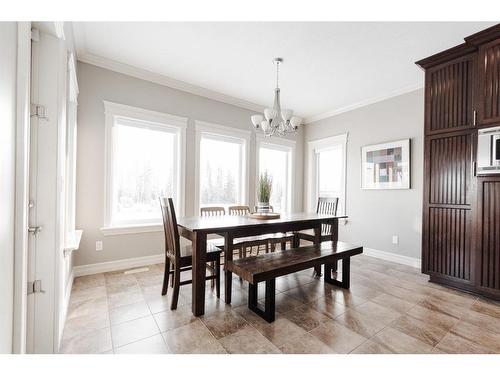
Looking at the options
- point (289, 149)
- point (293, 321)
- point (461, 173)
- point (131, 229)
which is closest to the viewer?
point (293, 321)

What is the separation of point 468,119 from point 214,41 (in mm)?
2826

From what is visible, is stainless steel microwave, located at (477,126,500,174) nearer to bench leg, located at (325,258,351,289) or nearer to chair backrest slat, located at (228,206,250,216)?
bench leg, located at (325,258,351,289)

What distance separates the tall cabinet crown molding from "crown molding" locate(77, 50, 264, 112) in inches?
104

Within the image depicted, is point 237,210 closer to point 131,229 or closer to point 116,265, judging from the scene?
point 131,229

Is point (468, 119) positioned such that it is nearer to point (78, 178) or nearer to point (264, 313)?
point (264, 313)

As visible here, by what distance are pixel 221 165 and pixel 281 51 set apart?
79.8 inches

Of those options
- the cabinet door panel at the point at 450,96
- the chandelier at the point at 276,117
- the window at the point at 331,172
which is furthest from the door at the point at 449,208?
the window at the point at 331,172

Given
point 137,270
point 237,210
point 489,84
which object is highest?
point 489,84

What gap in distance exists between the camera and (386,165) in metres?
3.77

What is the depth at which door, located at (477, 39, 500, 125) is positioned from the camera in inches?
88.4

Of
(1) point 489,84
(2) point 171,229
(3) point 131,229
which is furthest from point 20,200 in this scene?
(1) point 489,84

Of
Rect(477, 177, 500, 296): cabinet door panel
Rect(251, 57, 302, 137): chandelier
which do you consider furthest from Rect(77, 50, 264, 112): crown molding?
Rect(477, 177, 500, 296): cabinet door panel

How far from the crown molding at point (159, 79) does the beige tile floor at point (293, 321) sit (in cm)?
264

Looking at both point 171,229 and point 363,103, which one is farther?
point 363,103
